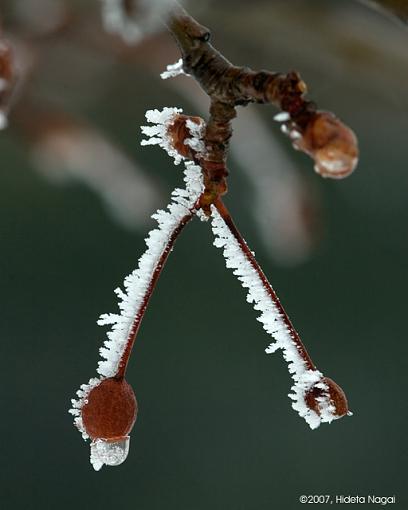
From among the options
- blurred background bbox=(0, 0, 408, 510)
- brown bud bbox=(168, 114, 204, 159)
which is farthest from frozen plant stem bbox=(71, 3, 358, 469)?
blurred background bbox=(0, 0, 408, 510)

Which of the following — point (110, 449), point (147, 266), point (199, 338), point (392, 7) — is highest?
point (199, 338)

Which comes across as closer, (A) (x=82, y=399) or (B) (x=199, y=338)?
(A) (x=82, y=399)

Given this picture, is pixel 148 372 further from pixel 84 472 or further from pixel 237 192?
pixel 237 192

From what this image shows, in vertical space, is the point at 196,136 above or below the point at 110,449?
above

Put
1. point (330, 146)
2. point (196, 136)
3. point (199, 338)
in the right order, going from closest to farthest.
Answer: point (330, 146) → point (196, 136) → point (199, 338)

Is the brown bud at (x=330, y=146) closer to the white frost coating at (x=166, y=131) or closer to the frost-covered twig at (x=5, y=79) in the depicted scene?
the white frost coating at (x=166, y=131)

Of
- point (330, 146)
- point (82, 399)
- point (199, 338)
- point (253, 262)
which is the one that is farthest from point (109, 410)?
point (199, 338)

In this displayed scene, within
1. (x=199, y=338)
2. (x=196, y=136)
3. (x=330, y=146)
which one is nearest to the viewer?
(x=330, y=146)

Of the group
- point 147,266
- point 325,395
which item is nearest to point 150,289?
point 147,266

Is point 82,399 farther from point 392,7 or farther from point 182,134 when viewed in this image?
point 392,7
